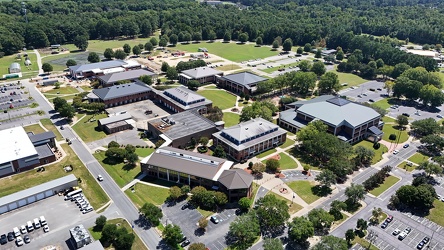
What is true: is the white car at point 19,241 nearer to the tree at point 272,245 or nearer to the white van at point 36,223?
the white van at point 36,223

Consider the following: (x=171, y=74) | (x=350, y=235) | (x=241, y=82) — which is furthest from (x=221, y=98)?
(x=350, y=235)

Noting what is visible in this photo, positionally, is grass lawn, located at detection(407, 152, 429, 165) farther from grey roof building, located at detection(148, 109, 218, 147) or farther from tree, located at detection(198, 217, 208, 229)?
tree, located at detection(198, 217, 208, 229)

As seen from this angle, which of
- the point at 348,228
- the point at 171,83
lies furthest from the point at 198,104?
the point at 348,228

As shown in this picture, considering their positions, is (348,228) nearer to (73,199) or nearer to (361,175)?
(361,175)

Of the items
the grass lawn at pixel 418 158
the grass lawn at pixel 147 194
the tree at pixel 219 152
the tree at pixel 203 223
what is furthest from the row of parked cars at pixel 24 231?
the grass lawn at pixel 418 158

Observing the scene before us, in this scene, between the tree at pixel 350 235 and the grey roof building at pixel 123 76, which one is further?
the grey roof building at pixel 123 76

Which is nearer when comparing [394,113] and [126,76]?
[394,113]
